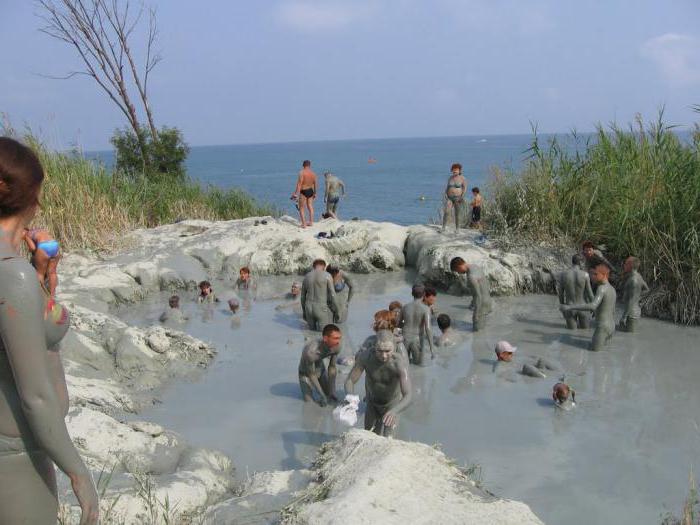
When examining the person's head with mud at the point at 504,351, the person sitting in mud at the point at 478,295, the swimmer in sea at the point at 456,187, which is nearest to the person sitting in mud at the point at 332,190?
the swimmer in sea at the point at 456,187

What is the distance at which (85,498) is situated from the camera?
195 centimetres

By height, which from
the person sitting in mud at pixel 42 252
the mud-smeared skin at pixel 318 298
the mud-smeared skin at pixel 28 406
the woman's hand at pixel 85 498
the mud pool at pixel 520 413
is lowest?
the mud pool at pixel 520 413

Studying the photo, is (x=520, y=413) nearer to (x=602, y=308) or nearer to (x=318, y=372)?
(x=318, y=372)

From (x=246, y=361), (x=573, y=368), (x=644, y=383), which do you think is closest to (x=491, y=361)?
(x=573, y=368)

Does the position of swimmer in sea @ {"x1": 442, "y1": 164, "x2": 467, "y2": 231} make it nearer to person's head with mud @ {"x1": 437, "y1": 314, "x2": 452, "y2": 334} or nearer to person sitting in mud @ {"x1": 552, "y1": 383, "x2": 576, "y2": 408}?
person's head with mud @ {"x1": 437, "y1": 314, "x2": 452, "y2": 334}

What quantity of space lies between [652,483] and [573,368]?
2885 mm

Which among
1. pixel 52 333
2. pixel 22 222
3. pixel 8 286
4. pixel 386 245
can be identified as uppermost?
pixel 22 222

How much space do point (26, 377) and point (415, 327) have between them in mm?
6791

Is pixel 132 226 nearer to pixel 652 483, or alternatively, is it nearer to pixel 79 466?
pixel 652 483

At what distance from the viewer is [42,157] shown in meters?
13.0

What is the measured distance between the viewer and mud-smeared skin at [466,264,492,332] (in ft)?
33.0

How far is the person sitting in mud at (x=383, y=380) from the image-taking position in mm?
5695

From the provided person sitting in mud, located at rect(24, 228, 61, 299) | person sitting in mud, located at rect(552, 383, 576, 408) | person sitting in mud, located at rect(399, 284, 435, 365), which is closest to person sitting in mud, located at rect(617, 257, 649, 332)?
person sitting in mud, located at rect(552, 383, 576, 408)

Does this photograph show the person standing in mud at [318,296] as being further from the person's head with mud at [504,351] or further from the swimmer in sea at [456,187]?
the swimmer in sea at [456,187]
